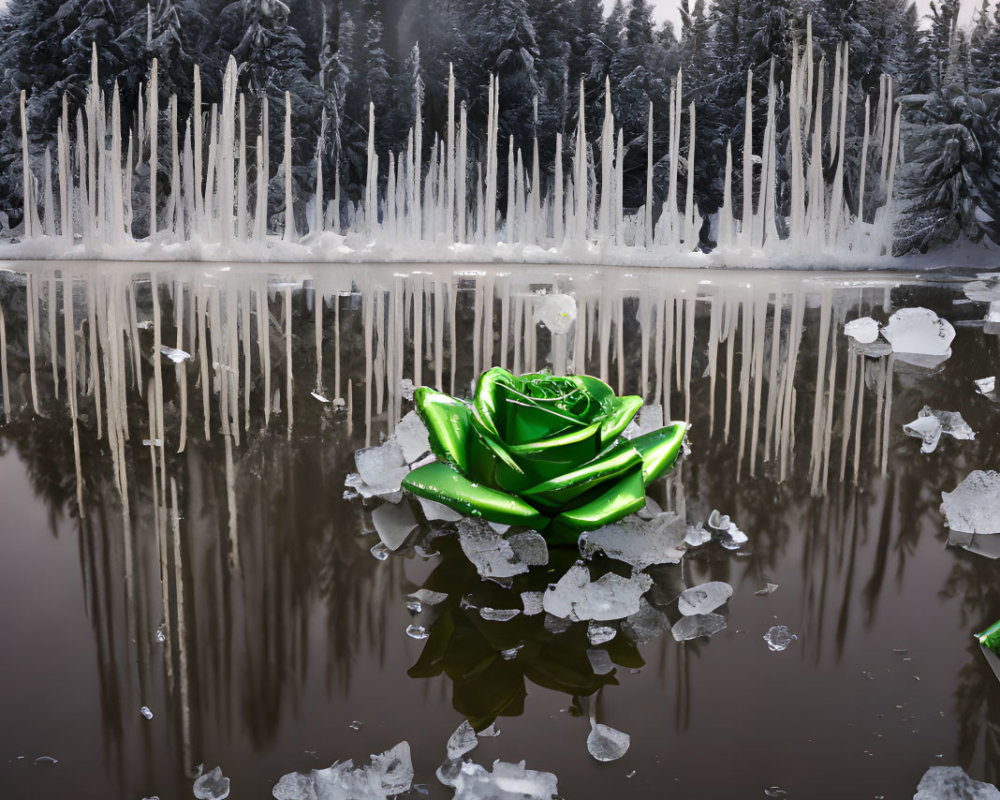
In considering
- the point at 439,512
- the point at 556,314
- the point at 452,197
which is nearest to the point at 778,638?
the point at 439,512

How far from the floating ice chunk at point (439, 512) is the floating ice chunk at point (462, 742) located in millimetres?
385

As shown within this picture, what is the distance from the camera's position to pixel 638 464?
0.87 metres

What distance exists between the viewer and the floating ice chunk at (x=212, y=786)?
482 millimetres

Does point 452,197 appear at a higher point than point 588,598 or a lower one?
higher

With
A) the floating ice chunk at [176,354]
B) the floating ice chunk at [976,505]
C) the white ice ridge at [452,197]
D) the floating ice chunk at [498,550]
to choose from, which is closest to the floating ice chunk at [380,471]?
the floating ice chunk at [498,550]

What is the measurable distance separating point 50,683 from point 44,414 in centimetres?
96

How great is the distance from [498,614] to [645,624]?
120 millimetres

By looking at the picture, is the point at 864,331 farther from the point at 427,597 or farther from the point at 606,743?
the point at 606,743

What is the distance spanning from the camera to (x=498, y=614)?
2.37 ft

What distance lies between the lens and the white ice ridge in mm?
9836

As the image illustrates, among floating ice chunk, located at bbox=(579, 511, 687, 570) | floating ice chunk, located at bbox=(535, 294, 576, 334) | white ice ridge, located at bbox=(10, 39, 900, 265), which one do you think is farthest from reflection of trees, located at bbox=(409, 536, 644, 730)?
white ice ridge, located at bbox=(10, 39, 900, 265)

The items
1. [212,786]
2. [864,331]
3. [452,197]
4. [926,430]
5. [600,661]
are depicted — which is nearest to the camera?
[212,786]

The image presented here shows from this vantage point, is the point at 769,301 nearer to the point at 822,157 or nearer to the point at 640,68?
the point at 822,157

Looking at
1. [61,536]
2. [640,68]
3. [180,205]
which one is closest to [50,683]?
[61,536]
